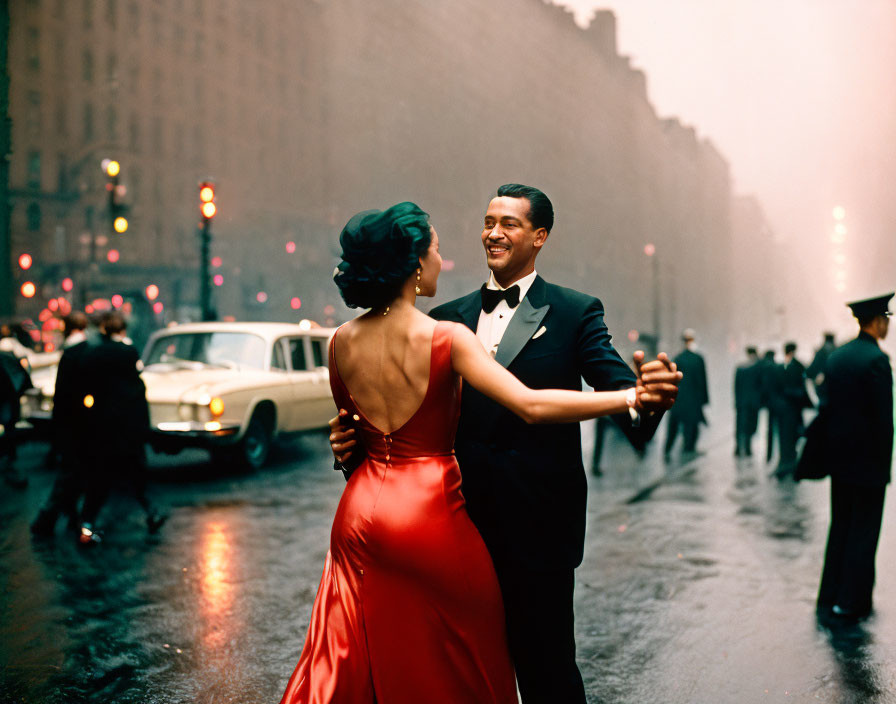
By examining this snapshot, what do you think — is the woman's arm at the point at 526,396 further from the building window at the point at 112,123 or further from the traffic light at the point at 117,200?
the building window at the point at 112,123

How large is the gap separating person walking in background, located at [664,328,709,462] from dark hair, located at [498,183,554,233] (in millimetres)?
10985

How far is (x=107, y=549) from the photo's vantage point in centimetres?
724

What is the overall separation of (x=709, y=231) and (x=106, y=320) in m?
120

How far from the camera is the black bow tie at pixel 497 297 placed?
10.1 feet

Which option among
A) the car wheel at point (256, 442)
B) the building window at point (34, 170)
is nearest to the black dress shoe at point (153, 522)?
the car wheel at point (256, 442)

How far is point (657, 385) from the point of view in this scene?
2383 millimetres

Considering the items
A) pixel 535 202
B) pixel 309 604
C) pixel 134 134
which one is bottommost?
pixel 309 604

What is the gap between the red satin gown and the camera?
8.23 feet

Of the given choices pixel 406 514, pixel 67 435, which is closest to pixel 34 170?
pixel 67 435

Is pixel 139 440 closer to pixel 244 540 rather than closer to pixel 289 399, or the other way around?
pixel 244 540

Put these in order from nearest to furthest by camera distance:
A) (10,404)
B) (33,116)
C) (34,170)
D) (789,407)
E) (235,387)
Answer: (10,404), (235,387), (789,407), (33,116), (34,170)

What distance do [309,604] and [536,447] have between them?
3.31 metres

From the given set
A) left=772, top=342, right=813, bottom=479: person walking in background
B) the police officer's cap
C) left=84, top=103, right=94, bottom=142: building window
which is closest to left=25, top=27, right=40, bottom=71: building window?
left=84, top=103, right=94, bottom=142: building window

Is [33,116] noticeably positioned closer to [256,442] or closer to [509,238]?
[256,442]
